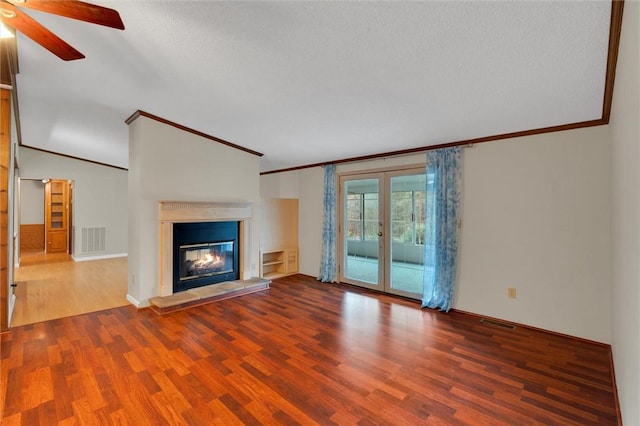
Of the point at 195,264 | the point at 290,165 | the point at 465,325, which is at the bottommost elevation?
the point at 465,325

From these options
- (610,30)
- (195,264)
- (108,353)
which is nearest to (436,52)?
(610,30)

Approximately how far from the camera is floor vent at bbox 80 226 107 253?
7.60 m

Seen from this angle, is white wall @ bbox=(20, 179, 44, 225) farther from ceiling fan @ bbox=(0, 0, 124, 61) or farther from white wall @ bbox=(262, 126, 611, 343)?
white wall @ bbox=(262, 126, 611, 343)

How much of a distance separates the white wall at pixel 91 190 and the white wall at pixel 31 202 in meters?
2.38

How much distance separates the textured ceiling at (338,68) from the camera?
1924 millimetres

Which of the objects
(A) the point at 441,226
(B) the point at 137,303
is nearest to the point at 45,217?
(B) the point at 137,303

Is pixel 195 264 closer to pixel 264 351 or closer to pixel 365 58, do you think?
pixel 264 351

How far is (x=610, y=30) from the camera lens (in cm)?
181


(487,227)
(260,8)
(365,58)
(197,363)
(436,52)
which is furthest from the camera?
(487,227)

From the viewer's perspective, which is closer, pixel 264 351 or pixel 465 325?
pixel 264 351

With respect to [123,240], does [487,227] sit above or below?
above

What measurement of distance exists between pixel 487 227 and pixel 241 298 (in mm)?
3604

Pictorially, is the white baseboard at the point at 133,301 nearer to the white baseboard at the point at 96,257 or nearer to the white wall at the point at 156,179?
the white wall at the point at 156,179

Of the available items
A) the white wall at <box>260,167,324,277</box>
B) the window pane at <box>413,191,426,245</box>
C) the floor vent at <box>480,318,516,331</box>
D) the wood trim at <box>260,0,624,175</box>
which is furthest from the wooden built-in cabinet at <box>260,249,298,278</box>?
the floor vent at <box>480,318,516,331</box>
